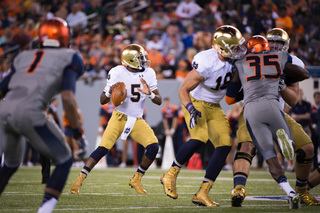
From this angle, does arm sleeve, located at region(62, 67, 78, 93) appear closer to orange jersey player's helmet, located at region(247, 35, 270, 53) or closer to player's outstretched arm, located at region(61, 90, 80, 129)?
player's outstretched arm, located at region(61, 90, 80, 129)

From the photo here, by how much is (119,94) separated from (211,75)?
1.47 m

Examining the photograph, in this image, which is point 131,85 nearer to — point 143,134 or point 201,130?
point 143,134

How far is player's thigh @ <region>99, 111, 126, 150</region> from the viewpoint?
6.70 m

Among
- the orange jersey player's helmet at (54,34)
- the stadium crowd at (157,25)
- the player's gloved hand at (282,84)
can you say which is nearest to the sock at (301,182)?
the player's gloved hand at (282,84)

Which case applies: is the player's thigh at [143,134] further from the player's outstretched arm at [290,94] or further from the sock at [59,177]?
the sock at [59,177]

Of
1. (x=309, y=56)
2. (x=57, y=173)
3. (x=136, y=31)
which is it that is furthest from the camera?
(x=136, y=31)

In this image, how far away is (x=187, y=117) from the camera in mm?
5633

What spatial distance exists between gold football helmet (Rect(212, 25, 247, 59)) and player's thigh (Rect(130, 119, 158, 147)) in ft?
5.47

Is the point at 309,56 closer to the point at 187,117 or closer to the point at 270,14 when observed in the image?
the point at 270,14

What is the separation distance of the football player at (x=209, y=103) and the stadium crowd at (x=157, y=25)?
6.92m

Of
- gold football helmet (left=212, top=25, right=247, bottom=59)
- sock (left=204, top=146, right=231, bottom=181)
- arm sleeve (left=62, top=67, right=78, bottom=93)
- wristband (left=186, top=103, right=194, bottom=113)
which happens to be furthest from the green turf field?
gold football helmet (left=212, top=25, right=247, bottom=59)

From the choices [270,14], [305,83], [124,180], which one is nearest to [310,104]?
[305,83]

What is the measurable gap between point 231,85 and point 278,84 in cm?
46

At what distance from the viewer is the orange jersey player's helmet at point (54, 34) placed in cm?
408
